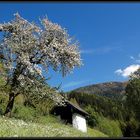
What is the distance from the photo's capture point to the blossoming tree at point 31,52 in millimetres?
45031

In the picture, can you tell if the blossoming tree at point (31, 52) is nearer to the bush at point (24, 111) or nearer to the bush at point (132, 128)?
the bush at point (24, 111)

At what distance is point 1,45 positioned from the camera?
47188mm

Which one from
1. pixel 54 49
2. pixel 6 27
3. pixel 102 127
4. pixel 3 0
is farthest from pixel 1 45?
pixel 102 127

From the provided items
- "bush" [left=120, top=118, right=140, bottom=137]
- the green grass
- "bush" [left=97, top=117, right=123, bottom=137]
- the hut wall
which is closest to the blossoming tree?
the green grass

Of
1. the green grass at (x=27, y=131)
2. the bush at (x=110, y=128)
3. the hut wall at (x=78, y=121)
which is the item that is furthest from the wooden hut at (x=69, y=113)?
the green grass at (x=27, y=131)

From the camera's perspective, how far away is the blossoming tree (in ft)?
148

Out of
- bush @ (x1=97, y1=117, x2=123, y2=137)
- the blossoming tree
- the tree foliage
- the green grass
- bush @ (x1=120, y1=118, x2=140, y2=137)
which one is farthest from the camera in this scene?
bush @ (x1=97, y1=117, x2=123, y2=137)

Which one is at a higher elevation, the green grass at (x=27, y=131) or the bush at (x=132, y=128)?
the bush at (x=132, y=128)

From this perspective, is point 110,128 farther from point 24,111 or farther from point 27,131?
point 27,131

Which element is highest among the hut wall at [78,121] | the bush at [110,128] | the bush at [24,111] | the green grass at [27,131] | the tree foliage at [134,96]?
the tree foliage at [134,96]

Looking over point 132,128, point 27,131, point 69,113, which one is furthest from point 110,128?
point 27,131

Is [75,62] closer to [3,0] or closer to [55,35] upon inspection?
[55,35]

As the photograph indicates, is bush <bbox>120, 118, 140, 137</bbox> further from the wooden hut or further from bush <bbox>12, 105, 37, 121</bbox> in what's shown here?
bush <bbox>12, 105, 37, 121</bbox>

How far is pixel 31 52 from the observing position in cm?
4625
